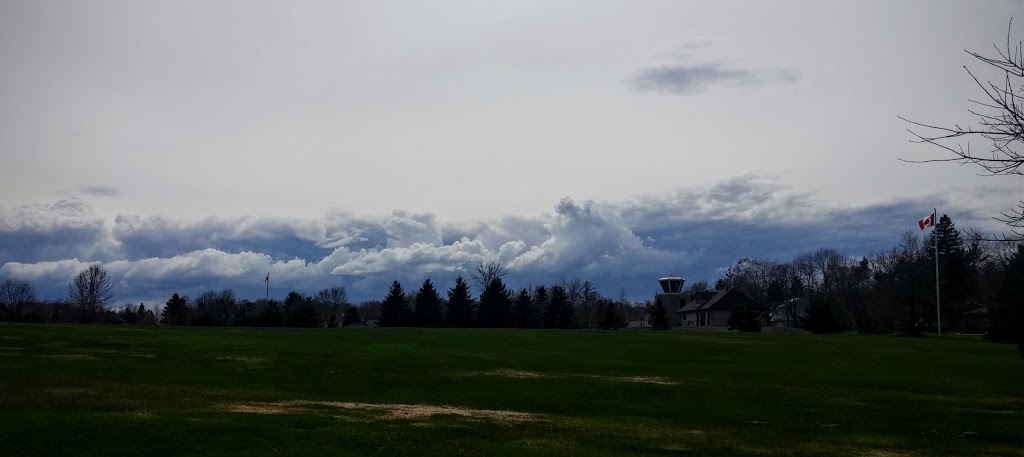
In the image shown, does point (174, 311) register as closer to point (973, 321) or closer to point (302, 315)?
point (302, 315)

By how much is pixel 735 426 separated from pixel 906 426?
5475mm

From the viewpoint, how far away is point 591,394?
30.9m

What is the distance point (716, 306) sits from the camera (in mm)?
137500

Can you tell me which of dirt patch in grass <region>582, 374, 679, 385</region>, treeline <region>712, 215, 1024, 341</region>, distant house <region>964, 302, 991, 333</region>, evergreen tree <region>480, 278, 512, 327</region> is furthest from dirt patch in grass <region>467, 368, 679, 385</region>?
distant house <region>964, 302, 991, 333</region>

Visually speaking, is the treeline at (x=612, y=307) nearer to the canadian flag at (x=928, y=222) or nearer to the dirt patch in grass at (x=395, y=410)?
the canadian flag at (x=928, y=222)

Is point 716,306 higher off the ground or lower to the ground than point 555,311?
higher

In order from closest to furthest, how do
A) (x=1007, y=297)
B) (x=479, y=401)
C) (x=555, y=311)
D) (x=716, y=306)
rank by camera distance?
(x=479, y=401) → (x=1007, y=297) → (x=555, y=311) → (x=716, y=306)

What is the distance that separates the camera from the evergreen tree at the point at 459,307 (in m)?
122

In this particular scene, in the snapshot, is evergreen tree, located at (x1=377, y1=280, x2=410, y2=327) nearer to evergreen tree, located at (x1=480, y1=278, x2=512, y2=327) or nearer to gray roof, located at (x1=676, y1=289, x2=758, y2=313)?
evergreen tree, located at (x1=480, y1=278, x2=512, y2=327)

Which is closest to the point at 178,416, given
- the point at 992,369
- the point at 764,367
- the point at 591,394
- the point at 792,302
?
the point at 591,394

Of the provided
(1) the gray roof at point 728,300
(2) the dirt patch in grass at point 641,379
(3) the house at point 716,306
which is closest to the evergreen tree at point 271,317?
(3) the house at point 716,306

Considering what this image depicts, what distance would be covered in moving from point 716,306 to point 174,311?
3634 inches

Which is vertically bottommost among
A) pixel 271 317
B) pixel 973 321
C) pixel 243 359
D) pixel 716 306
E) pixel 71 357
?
pixel 243 359

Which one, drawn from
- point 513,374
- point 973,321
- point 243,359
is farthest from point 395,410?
point 973,321
